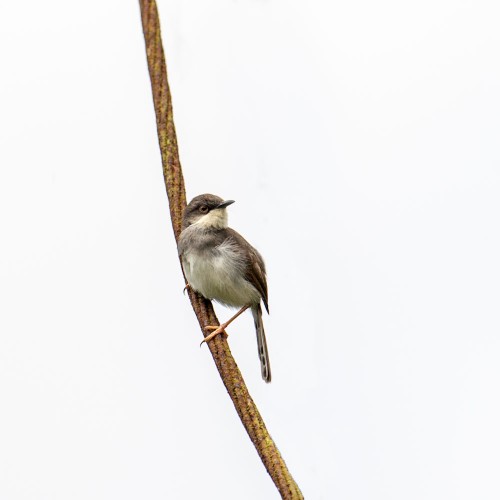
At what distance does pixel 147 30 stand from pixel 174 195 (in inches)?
29.3

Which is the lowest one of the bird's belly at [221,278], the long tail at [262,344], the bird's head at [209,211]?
the long tail at [262,344]

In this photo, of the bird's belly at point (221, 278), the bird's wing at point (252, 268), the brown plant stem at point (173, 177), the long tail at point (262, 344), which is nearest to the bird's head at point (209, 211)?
the bird's wing at point (252, 268)

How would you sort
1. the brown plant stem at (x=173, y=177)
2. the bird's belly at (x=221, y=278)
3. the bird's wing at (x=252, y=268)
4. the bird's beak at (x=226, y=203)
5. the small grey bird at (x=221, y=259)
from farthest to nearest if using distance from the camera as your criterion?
the bird's wing at (x=252, y=268) < the bird's beak at (x=226, y=203) < the small grey bird at (x=221, y=259) < the bird's belly at (x=221, y=278) < the brown plant stem at (x=173, y=177)

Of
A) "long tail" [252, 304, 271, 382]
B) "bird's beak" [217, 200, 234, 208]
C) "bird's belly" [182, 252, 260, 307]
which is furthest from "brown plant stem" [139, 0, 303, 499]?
"long tail" [252, 304, 271, 382]

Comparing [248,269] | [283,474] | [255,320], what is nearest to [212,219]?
[248,269]

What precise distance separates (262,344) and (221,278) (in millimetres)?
976

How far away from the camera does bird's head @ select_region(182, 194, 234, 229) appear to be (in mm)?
6809

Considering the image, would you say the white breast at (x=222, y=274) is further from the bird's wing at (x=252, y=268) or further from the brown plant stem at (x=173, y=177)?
the brown plant stem at (x=173, y=177)

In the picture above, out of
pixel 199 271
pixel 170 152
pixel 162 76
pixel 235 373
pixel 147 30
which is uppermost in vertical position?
pixel 147 30

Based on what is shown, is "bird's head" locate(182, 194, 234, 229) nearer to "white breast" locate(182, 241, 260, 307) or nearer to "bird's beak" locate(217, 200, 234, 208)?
"bird's beak" locate(217, 200, 234, 208)

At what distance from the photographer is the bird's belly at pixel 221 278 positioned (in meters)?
6.42

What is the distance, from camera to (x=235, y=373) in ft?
10.0

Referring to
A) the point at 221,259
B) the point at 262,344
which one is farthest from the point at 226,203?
the point at 262,344

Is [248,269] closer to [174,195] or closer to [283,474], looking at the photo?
[174,195]
